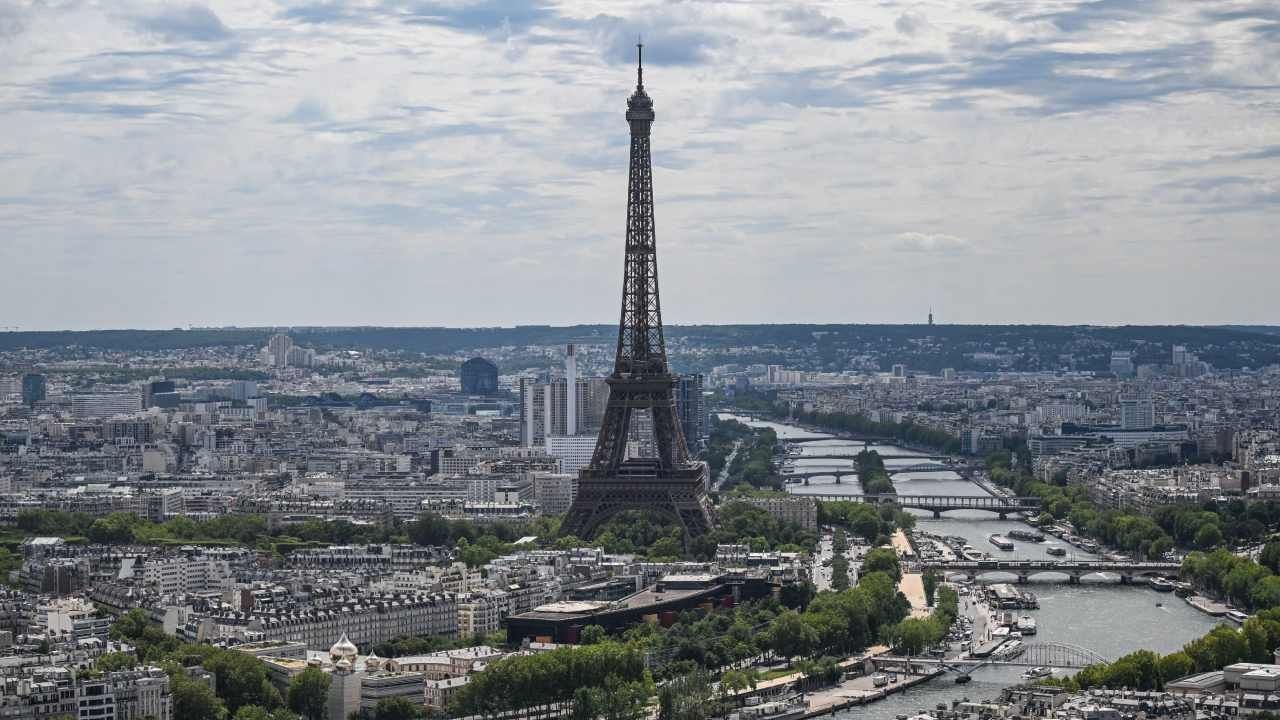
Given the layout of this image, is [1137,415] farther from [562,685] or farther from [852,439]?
[562,685]

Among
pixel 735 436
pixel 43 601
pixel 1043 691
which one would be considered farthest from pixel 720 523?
pixel 735 436

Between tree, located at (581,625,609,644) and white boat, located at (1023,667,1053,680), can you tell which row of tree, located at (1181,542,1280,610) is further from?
tree, located at (581,625,609,644)

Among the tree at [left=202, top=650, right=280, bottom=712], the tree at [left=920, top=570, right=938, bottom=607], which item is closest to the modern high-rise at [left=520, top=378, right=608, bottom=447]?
the tree at [left=920, top=570, right=938, bottom=607]

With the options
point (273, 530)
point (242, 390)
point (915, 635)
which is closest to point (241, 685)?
point (915, 635)

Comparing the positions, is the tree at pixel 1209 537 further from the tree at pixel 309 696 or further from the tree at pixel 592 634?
the tree at pixel 309 696

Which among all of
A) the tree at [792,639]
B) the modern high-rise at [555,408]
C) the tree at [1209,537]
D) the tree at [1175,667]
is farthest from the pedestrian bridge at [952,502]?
the tree at [1175,667]

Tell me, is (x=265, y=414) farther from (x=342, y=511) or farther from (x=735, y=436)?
(x=342, y=511)
